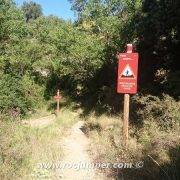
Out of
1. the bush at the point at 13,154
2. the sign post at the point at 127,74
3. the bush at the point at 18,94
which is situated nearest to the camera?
the bush at the point at 13,154

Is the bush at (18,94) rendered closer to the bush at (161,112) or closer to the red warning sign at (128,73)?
the bush at (161,112)

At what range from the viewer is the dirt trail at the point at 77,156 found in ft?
27.2

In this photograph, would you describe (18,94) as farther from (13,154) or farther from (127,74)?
(13,154)

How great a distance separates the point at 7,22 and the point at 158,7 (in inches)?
377

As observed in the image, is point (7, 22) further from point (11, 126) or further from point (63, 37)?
point (11, 126)

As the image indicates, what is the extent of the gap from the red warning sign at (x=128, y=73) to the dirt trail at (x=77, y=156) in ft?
6.51

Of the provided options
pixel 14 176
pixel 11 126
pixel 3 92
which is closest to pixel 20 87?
pixel 3 92

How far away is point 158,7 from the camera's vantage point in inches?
595

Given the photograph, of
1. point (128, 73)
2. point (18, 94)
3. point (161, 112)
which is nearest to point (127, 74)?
point (128, 73)

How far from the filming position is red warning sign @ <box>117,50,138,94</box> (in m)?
9.90

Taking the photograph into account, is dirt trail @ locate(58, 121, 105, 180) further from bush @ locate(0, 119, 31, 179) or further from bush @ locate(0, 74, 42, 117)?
bush @ locate(0, 74, 42, 117)

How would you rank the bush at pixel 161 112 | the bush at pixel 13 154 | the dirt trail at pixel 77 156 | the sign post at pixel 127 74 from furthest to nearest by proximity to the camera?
the bush at pixel 161 112, the sign post at pixel 127 74, the dirt trail at pixel 77 156, the bush at pixel 13 154

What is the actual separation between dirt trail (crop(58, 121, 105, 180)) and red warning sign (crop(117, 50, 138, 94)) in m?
1.98

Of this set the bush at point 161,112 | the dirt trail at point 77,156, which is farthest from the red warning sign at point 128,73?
the dirt trail at point 77,156
